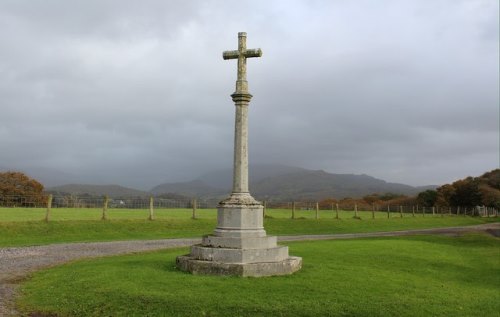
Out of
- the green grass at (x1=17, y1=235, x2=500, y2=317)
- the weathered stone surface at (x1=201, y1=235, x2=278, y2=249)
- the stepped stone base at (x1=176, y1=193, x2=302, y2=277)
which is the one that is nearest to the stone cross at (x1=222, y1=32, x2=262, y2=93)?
the stepped stone base at (x1=176, y1=193, x2=302, y2=277)

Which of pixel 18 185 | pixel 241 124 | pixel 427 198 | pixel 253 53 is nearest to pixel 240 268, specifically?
pixel 241 124

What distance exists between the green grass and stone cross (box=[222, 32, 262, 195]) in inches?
112

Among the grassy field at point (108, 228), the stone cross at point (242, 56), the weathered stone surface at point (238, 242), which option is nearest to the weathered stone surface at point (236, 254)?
the weathered stone surface at point (238, 242)

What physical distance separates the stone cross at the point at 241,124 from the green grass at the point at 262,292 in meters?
2.85

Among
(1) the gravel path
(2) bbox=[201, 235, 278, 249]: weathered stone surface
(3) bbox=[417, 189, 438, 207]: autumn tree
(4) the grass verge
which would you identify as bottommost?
(1) the gravel path

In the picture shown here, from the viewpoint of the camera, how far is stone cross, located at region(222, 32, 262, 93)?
13.4 meters

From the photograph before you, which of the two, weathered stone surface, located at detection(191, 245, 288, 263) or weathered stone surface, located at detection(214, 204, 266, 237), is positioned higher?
weathered stone surface, located at detection(214, 204, 266, 237)

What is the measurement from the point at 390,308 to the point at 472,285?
5.04 meters

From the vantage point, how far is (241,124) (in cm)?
1312

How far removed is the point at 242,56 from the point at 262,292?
7.16m

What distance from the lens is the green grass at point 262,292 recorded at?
8.64 meters

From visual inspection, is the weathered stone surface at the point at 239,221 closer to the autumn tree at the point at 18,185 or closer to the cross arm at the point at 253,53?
the cross arm at the point at 253,53

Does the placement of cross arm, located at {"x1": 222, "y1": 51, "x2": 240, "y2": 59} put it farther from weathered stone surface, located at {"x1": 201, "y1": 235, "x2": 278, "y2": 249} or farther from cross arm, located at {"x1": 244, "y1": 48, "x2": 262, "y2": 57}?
weathered stone surface, located at {"x1": 201, "y1": 235, "x2": 278, "y2": 249}

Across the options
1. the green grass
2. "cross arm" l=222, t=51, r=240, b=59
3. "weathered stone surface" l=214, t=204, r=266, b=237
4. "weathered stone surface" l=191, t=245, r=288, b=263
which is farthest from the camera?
A: "cross arm" l=222, t=51, r=240, b=59
